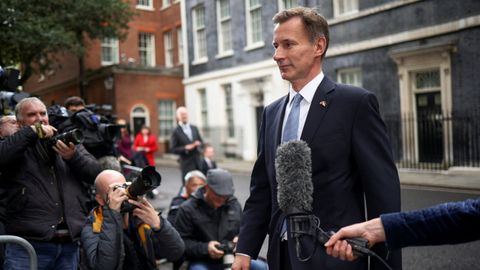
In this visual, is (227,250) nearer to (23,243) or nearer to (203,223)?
(203,223)

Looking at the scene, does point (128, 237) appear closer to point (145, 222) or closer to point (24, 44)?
point (145, 222)

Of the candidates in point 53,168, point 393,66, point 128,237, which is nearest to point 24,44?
point 53,168

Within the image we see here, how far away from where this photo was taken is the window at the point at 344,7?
4.57 metres

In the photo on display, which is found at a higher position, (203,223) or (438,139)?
(438,139)

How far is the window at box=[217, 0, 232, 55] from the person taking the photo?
7.09 metres

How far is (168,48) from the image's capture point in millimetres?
21297

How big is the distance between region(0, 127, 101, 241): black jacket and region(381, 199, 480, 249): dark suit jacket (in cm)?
236

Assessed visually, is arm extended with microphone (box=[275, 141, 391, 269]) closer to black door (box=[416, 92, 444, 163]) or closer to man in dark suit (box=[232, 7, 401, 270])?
man in dark suit (box=[232, 7, 401, 270])

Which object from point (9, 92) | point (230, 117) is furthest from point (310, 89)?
point (230, 117)

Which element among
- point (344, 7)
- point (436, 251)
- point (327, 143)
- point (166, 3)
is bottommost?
point (436, 251)

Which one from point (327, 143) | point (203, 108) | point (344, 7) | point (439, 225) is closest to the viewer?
point (439, 225)

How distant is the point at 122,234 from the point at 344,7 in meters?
3.22

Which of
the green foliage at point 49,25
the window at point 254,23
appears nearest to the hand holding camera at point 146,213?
the window at point 254,23

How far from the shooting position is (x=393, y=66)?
31.5ft
